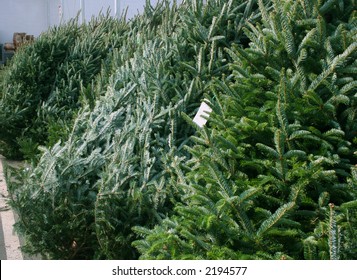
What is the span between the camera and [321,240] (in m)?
2.43

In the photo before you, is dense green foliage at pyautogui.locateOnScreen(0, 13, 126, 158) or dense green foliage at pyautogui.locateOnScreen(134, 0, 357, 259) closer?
dense green foliage at pyautogui.locateOnScreen(134, 0, 357, 259)

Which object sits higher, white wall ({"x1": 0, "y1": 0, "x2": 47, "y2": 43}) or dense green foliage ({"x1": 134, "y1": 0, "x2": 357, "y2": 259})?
white wall ({"x1": 0, "y1": 0, "x2": 47, "y2": 43})

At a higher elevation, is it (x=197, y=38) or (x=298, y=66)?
(x=197, y=38)

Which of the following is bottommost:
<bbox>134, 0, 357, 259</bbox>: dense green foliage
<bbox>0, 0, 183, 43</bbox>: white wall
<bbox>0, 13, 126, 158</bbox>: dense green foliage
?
<bbox>134, 0, 357, 259</bbox>: dense green foliage

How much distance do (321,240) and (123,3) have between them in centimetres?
968

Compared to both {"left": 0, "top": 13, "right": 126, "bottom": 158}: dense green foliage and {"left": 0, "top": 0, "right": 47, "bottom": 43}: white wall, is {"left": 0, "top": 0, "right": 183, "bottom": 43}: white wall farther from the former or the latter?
{"left": 0, "top": 13, "right": 126, "bottom": 158}: dense green foliage

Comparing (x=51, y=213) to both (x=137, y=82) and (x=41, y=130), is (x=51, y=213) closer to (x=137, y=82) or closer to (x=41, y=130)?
(x=137, y=82)

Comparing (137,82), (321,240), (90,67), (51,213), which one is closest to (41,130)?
(90,67)

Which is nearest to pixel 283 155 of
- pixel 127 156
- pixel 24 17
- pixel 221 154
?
pixel 221 154

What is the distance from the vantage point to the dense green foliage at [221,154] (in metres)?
2.60

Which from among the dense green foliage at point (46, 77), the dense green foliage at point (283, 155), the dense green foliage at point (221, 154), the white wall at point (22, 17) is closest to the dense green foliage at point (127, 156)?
the dense green foliage at point (221, 154)

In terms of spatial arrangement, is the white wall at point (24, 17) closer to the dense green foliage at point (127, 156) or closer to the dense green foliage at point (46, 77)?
the dense green foliage at point (46, 77)

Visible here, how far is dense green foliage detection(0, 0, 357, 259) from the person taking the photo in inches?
102

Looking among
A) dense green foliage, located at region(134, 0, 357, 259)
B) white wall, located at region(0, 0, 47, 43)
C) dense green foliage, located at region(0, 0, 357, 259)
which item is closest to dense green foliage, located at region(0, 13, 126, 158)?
dense green foliage, located at region(0, 0, 357, 259)
